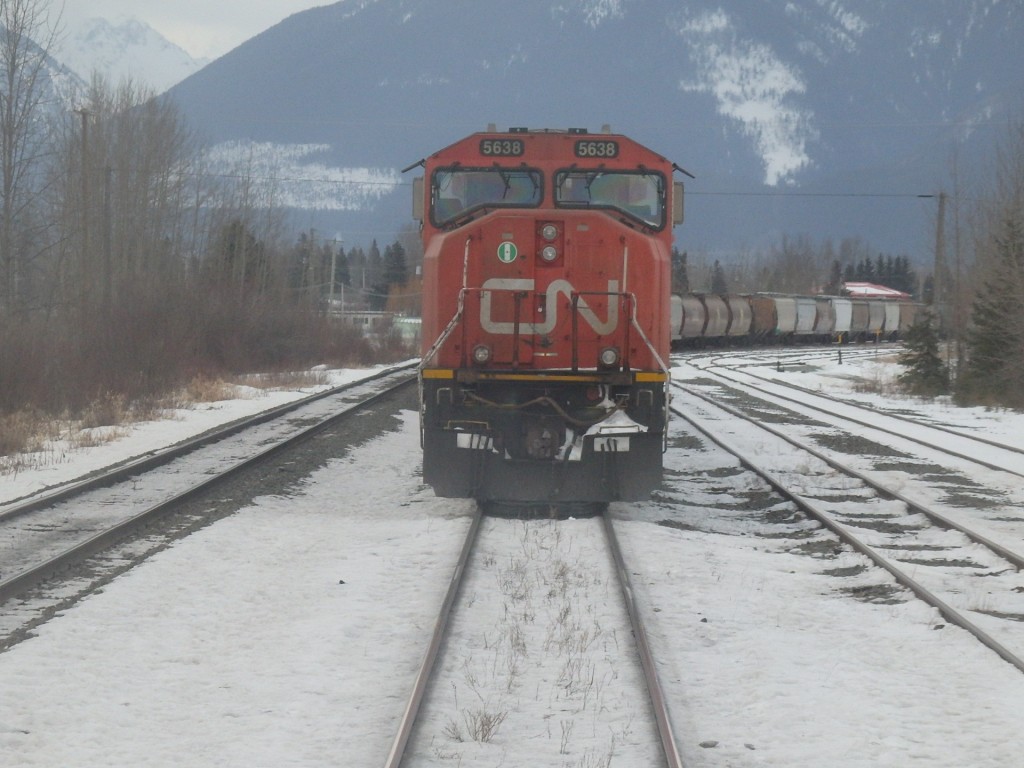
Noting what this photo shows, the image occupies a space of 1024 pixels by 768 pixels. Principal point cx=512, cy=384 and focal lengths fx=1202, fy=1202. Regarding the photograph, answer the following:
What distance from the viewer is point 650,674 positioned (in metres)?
5.84

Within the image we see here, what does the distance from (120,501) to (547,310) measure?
450 centimetres

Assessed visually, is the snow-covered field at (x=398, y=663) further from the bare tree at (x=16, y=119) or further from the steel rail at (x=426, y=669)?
the bare tree at (x=16, y=119)

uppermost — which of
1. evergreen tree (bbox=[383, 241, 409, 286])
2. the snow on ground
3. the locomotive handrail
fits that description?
evergreen tree (bbox=[383, 241, 409, 286])

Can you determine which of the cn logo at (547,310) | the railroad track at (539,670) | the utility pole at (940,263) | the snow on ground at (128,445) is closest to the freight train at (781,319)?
the utility pole at (940,263)

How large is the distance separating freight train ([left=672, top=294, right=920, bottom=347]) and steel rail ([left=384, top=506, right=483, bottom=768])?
46.5 meters

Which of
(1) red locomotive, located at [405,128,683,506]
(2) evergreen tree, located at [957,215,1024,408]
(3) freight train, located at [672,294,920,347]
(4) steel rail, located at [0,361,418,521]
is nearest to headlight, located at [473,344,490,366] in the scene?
(1) red locomotive, located at [405,128,683,506]

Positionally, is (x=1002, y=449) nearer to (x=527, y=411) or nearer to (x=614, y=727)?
(x=527, y=411)

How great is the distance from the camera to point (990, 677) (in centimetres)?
615

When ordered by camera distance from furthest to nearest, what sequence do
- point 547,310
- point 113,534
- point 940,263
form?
point 940,263, point 547,310, point 113,534

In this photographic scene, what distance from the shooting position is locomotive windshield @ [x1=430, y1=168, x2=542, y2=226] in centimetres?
1102

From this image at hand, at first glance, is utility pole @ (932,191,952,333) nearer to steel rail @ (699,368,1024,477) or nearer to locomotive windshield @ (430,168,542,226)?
steel rail @ (699,368,1024,477)

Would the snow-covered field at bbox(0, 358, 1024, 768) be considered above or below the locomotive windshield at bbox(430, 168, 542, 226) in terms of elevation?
below

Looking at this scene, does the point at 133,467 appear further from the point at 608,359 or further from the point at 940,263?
the point at 940,263

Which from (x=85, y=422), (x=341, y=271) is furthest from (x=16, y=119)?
(x=341, y=271)
